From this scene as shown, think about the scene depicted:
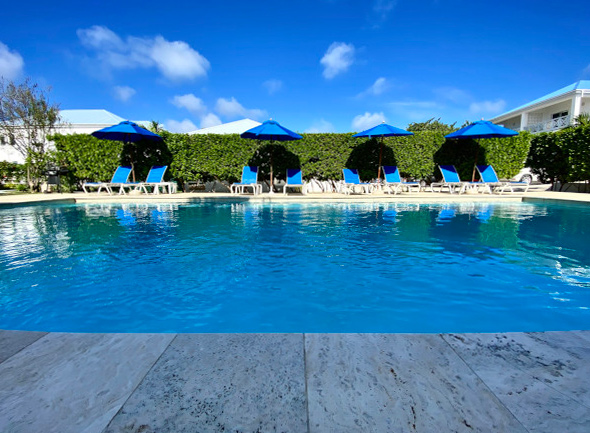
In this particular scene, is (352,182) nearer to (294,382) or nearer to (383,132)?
(383,132)

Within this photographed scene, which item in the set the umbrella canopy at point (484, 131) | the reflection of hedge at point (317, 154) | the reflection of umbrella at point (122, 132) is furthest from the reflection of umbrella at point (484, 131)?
the reflection of umbrella at point (122, 132)

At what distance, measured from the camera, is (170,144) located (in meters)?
13.2

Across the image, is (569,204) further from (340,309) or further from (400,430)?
(400,430)

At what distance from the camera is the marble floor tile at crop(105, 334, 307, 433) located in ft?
3.60

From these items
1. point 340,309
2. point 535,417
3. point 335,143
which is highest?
point 335,143

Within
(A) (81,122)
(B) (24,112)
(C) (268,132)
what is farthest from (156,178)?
(A) (81,122)

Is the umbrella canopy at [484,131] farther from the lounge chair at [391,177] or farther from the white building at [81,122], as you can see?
the white building at [81,122]

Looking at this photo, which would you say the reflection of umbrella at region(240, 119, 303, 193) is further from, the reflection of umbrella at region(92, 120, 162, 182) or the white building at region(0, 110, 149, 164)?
the white building at region(0, 110, 149, 164)

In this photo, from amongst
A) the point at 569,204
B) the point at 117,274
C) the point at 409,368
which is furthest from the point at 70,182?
the point at 569,204

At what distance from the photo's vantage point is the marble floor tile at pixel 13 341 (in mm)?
1584

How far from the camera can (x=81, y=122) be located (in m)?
21.7

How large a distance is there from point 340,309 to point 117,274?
2718 millimetres

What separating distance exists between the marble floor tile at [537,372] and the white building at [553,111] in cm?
2543

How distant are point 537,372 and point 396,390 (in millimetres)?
699
